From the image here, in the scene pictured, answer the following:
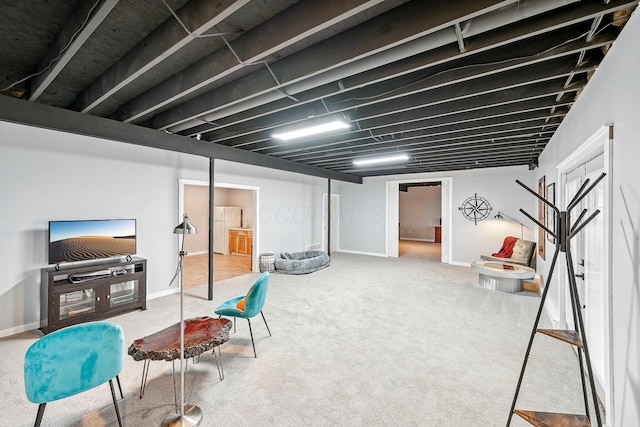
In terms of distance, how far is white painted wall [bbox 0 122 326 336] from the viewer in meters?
3.12

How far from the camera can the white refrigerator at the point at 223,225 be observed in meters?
8.77

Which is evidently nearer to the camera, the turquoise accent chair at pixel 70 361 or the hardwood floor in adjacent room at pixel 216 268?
the turquoise accent chair at pixel 70 361

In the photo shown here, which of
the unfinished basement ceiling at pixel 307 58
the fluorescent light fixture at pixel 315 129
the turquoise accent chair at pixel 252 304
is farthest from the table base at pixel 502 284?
the turquoise accent chair at pixel 252 304

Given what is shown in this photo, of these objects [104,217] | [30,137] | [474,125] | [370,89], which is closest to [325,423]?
[370,89]

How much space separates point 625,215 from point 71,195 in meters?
5.34

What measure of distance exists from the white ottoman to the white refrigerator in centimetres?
697

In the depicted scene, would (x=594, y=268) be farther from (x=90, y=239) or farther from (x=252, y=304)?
(x=90, y=239)

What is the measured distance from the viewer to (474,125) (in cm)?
356

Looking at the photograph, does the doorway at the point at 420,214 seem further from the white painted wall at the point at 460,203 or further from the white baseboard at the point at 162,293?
the white baseboard at the point at 162,293

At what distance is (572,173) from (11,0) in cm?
505

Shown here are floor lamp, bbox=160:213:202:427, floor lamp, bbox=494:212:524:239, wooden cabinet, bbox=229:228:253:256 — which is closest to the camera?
floor lamp, bbox=160:213:202:427

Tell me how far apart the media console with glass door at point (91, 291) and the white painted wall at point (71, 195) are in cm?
27

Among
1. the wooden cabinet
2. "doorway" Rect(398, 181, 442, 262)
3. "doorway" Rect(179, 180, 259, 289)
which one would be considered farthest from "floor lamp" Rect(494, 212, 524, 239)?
the wooden cabinet

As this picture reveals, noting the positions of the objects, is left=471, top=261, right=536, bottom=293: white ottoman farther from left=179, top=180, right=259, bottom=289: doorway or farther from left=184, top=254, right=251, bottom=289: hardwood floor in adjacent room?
left=184, top=254, right=251, bottom=289: hardwood floor in adjacent room
